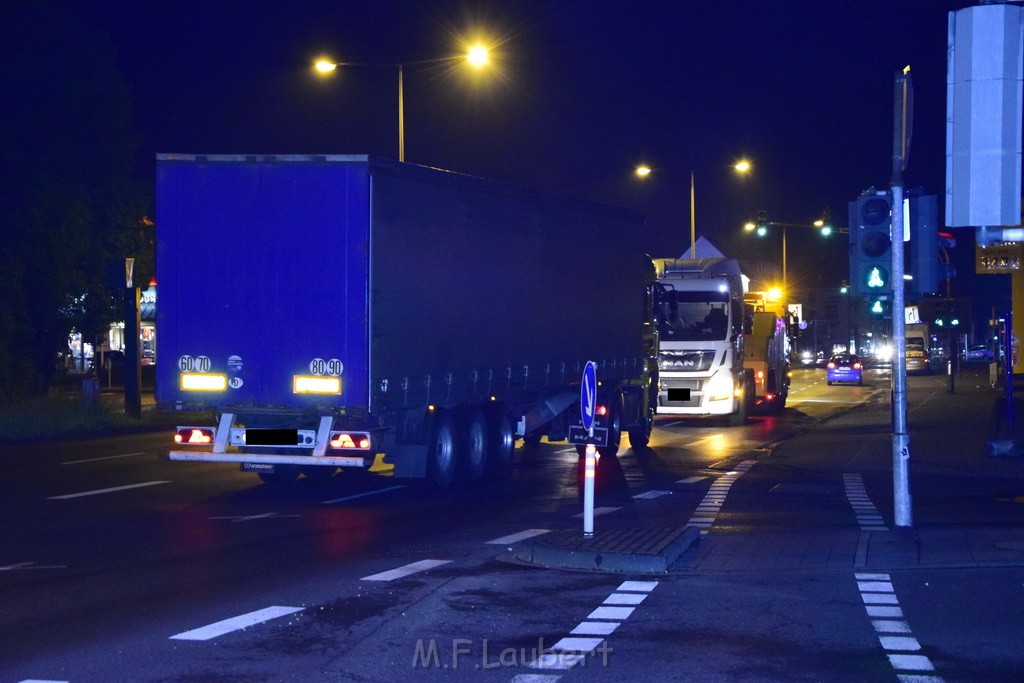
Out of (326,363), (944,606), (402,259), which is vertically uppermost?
(402,259)

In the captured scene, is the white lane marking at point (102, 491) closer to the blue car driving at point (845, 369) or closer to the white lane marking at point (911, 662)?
the white lane marking at point (911, 662)

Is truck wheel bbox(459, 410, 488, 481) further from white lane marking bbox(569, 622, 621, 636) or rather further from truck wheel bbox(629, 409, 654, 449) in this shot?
white lane marking bbox(569, 622, 621, 636)

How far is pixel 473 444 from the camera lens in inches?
719

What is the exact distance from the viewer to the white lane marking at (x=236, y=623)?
8117 mm

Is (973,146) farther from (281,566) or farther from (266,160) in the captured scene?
(266,160)

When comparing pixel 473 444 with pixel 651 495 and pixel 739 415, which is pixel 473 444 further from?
pixel 739 415

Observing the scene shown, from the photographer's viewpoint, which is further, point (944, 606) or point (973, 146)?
point (973, 146)

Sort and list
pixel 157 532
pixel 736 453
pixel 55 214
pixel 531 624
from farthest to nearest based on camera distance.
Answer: pixel 55 214 < pixel 736 453 < pixel 157 532 < pixel 531 624

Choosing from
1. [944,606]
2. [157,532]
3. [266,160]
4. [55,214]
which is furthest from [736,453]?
[55,214]

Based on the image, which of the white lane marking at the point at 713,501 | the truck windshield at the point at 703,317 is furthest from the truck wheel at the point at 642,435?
the truck windshield at the point at 703,317

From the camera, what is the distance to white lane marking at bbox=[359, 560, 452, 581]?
10305 mm

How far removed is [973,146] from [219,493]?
10090 mm

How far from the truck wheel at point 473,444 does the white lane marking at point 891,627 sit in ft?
26.8

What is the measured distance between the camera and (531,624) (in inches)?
338
